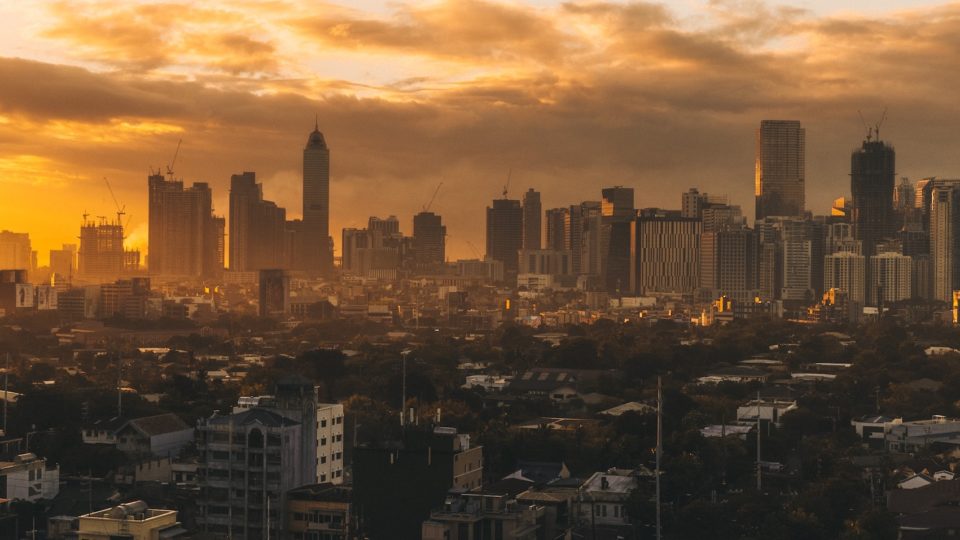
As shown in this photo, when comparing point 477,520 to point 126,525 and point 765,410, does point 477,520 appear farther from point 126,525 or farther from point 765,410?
point 765,410

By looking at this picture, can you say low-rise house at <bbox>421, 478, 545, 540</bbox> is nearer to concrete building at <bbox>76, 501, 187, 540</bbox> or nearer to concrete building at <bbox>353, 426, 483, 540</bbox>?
concrete building at <bbox>353, 426, 483, 540</bbox>

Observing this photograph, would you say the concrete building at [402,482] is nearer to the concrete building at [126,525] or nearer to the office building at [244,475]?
the office building at [244,475]

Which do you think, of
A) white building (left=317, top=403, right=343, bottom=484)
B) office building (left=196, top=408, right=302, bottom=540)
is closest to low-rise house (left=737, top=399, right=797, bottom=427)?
white building (left=317, top=403, right=343, bottom=484)

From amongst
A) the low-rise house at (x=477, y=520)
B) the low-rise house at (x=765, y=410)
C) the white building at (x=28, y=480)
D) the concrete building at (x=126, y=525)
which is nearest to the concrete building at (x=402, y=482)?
the low-rise house at (x=477, y=520)

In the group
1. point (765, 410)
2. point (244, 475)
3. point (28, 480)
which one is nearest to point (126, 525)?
point (244, 475)

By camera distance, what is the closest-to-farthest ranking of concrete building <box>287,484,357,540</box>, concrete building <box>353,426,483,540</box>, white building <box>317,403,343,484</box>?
concrete building <box>287,484,357,540</box>, concrete building <box>353,426,483,540</box>, white building <box>317,403,343,484</box>

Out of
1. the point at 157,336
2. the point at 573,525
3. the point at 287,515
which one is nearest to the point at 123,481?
the point at 287,515

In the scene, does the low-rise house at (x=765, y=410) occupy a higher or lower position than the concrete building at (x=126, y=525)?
lower
